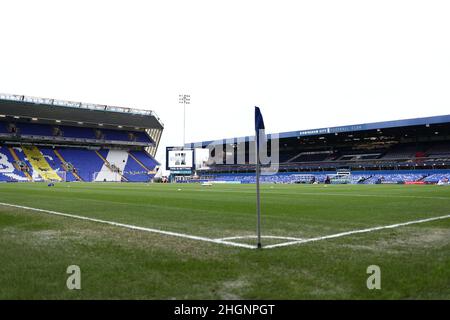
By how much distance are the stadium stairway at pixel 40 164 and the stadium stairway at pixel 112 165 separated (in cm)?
813

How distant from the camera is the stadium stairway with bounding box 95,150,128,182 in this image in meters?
78.9

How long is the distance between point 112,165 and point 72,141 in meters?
9.73

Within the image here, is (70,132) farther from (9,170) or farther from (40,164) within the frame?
(9,170)

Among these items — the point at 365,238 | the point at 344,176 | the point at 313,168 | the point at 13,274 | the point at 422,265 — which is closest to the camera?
the point at 13,274

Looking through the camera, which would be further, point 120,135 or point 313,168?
point 120,135

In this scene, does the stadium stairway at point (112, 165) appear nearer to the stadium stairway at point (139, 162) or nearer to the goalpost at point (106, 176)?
the goalpost at point (106, 176)

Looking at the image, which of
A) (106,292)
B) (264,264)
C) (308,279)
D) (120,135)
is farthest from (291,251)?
(120,135)

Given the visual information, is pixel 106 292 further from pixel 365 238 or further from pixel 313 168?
pixel 313 168

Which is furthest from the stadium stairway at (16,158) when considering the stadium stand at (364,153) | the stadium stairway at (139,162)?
the stadium stand at (364,153)

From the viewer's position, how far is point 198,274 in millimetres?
4816

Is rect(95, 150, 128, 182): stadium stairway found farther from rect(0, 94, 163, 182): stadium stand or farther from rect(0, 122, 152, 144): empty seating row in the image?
rect(0, 122, 152, 144): empty seating row

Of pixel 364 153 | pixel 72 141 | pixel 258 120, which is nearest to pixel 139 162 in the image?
pixel 72 141

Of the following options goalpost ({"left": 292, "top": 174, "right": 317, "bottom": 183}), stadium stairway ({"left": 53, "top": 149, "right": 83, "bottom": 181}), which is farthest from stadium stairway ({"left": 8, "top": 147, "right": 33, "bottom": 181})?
goalpost ({"left": 292, "top": 174, "right": 317, "bottom": 183})
